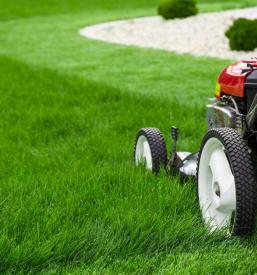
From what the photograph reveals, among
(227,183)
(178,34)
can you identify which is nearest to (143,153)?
(227,183)

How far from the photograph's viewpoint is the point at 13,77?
9500mm

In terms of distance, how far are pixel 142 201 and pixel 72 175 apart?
640 millimetres

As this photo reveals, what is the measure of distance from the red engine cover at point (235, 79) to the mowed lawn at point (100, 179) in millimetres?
641

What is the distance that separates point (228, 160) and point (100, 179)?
982mm

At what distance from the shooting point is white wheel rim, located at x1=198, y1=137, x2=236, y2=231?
293 cm

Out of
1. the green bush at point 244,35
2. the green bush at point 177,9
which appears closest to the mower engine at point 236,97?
the green bush at point 244,35

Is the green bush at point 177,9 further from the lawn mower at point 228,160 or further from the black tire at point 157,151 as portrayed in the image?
the lawn mower at point 228,160

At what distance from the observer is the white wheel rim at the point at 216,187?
2.93 metres

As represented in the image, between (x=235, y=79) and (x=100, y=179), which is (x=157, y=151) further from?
(x=235, y=79)

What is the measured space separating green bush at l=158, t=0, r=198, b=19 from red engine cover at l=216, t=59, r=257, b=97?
16.5 meters

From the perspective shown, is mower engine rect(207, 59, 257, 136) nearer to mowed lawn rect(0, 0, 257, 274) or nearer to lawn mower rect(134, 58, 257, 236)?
lawn mower rect(134, 58, 257, 236)

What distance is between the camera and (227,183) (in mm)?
2951

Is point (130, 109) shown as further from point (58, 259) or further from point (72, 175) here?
point (58, 259)

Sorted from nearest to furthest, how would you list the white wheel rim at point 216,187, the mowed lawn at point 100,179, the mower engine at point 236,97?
the mowed lawn at point 100,179 < the white wheel rim at point 216,187 < the mower engine at point 236,97
